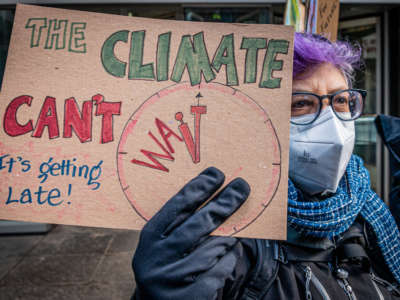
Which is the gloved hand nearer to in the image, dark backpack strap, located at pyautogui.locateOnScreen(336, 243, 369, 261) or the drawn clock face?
the drawn clock face

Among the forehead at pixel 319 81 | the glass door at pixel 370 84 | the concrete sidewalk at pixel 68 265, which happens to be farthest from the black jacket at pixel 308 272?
the glass door at pixel 370 84

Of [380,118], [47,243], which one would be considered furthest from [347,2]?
[47,243]

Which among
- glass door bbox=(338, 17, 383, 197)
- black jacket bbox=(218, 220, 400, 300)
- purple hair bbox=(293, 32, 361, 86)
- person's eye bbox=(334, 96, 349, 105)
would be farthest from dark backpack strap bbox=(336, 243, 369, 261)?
glass door bbox=(338, 17, 383, 197)

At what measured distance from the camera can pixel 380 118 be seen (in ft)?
4.58

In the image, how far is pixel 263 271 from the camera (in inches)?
36.3

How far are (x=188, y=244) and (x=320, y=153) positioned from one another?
551 mm

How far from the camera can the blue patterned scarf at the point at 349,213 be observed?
99 cm

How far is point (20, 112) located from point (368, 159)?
4.88 meters

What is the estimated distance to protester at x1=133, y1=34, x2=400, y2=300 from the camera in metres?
0.81

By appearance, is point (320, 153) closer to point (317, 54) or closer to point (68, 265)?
point (317, 54)

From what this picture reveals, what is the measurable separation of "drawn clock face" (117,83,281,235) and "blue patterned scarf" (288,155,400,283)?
22 centimetres

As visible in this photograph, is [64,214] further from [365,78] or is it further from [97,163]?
[365,78]

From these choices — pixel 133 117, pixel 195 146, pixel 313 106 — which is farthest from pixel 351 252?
pixel 133 117

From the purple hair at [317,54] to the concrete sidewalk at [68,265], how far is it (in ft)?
8.39
